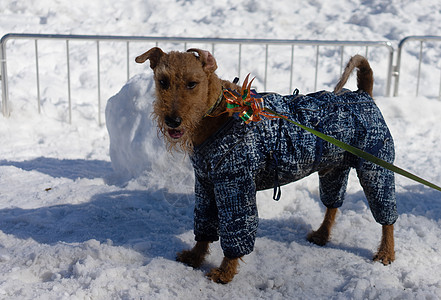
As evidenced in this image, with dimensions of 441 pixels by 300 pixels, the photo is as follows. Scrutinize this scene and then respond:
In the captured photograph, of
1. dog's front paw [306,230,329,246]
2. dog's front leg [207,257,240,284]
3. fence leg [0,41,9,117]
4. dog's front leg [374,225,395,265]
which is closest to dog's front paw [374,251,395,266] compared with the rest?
dog's front leg [374,225,395,265]

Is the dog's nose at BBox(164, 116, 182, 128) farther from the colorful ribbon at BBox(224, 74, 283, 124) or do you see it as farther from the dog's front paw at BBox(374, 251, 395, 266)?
the dog's front paw at BBox(374, 251, 395, 266)

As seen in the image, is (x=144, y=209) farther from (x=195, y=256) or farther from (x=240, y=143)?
(x=240, y=143)

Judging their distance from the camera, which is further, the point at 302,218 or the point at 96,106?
the point at 96,106

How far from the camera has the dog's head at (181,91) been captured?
7.01 feet

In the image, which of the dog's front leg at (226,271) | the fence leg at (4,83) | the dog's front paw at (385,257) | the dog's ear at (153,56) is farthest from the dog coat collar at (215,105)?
the fence leg at (4,83)

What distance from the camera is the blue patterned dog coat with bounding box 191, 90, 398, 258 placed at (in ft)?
7.90

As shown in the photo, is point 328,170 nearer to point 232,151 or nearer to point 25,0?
point 232,151

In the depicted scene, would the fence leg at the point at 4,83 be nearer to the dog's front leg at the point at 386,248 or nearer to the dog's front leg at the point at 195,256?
the dog's front leg at the point at 195,256

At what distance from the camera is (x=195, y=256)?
110 inches

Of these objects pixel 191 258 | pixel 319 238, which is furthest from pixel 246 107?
pixel 319 238

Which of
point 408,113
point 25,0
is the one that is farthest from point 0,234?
point 25,0

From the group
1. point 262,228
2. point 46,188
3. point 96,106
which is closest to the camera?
point 262,228

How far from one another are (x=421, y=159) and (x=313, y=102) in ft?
9.79

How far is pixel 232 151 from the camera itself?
2391 mm
